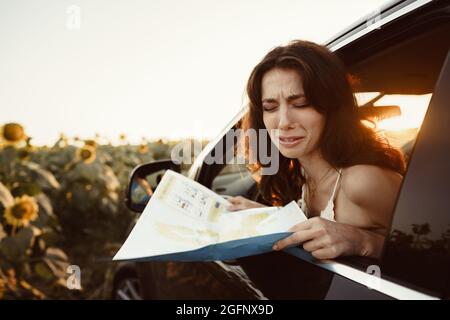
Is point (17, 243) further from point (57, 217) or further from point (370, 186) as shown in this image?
point (370, 186)

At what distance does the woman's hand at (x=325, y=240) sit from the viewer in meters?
1.14

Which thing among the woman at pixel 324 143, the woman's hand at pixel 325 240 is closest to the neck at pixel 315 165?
the woman at pixel 324 143

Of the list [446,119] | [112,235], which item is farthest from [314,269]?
[112,235]

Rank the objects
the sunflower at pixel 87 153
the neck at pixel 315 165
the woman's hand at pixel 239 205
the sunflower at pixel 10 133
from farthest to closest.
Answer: the sunflower at pixel 87 153, the sunflower at pixel 10 133, the neck at pixel 315 165, the woman's hand at pixel 239 205

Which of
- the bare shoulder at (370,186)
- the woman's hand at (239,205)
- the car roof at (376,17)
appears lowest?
the woman's hand at (239,205)

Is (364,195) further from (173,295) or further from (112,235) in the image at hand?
(112,235)

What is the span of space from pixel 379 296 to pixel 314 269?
230 millimetres

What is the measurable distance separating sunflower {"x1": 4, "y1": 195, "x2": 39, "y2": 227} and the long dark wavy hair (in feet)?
8.57

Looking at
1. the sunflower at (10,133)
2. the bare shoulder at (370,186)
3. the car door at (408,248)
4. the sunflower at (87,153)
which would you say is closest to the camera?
the car door at (408,248)

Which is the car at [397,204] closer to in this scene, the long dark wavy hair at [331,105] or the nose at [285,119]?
the long dark wavy hair at [331,105]

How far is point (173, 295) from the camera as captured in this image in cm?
213

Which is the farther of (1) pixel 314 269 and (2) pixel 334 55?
(2) pixel 334 55

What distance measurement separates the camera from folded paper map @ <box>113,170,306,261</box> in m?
1.17

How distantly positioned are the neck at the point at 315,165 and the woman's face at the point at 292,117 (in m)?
0.03
